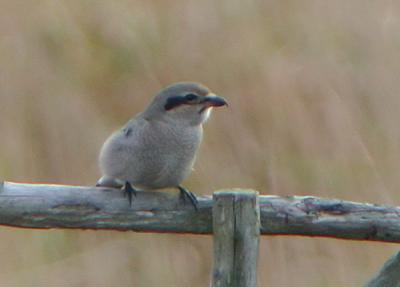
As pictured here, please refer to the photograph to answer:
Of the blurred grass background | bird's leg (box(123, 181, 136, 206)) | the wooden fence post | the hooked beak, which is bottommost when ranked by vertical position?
the wooden fence post

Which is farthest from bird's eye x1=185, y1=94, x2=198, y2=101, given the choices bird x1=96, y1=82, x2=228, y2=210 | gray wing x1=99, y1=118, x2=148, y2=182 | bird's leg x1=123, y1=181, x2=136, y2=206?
bird's leg x1=123, y1=181, x2=136, y2=206

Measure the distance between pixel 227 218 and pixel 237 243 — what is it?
7cm

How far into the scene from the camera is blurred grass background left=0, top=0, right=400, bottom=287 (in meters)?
4.74

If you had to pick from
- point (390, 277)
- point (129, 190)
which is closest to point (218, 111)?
point (129, 190)

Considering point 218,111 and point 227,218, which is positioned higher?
point 218,111

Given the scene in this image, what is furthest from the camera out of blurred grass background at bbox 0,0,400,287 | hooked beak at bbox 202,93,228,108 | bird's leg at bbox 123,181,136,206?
blurred grass background at bbox 0,0,400,287

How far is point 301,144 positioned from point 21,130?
1.34m

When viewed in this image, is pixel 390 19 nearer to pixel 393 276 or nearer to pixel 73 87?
pixel 73 87

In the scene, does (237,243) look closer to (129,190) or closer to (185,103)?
(129,190)

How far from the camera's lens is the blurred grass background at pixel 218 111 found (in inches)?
187

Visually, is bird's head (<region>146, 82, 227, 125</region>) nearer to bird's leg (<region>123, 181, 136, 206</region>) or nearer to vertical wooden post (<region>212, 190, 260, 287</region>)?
bird's leg (<region>123, 181, 136, 206</region>)

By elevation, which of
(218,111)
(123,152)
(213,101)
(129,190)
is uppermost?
(218,111)

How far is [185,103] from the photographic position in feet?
10.9

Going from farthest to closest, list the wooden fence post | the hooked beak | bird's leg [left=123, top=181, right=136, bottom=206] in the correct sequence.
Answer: the hooked beak < bird's leg [left=123, top=181, right=136, bottom=206] < the wooden fence post
